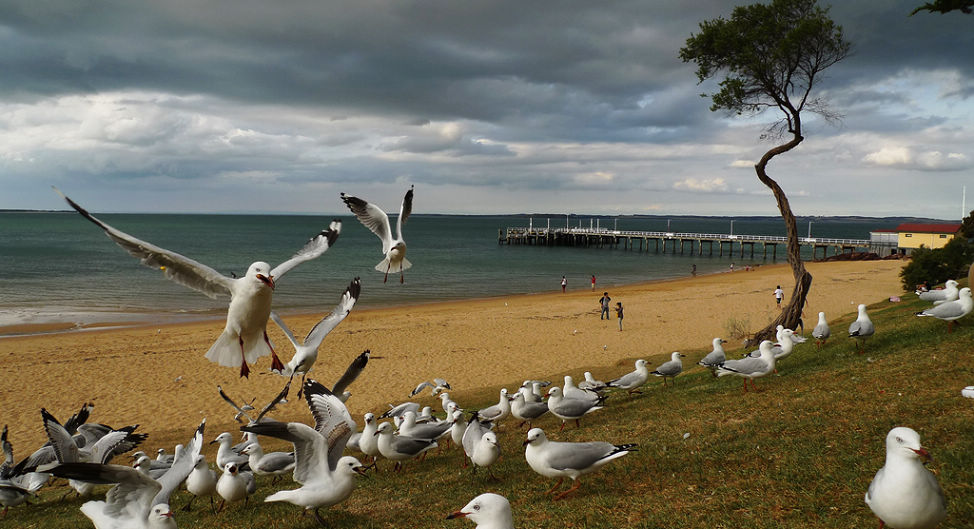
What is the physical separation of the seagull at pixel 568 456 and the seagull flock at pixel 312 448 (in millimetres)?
11

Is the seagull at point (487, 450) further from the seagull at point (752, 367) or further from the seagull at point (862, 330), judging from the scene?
the seagull at point (862, 330)

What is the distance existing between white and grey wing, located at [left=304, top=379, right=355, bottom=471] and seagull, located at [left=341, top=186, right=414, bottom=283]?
118 inches

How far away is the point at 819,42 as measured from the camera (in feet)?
51.3

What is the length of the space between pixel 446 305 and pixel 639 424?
29.2m

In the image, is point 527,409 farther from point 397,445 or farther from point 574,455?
point 574,455

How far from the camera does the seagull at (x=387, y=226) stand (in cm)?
1036

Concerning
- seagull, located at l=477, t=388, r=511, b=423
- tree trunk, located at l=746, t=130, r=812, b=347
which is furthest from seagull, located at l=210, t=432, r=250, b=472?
tree trunk, located at l=746, t=130, r=812, b=347

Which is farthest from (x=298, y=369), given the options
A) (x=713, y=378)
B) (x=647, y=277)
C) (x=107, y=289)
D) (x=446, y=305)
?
(x=647, y=277)

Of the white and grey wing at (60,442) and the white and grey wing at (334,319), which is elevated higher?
the white and grey wing at (334,319)

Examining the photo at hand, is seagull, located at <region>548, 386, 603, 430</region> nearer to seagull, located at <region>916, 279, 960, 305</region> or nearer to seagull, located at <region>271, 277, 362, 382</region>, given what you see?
seagull, located at <region>271, 277, 362, 382</region>

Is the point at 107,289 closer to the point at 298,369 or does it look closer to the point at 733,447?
the point at 298,369

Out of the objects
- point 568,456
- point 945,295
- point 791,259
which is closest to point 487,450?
point 568,456

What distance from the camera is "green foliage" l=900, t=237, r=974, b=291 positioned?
21.8 m

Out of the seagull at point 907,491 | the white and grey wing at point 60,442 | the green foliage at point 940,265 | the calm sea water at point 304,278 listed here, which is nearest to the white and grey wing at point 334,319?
the white and grey wing at point 60,442
